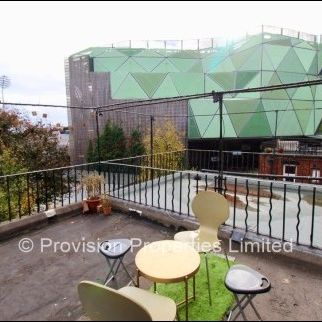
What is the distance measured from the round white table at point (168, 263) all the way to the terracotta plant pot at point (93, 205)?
2900 millimetres

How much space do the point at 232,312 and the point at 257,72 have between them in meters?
20.9

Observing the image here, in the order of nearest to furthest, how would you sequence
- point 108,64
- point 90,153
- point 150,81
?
point 150,81, point 108,64, point 90,153

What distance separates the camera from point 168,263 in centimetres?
270

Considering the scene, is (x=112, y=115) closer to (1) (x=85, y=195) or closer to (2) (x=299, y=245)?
(1) (x=85, y=195)

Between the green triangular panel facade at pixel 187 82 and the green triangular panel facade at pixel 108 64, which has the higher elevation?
the green triangular panel facade at pixel 108 64

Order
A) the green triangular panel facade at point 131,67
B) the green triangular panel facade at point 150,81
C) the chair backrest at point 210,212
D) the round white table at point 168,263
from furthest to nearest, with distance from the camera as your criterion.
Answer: the green triangular panel facade at point 131,67, the green triangular panel facade at point 150,81, the chair backrest at point 210,212, the round white table at point 168,263

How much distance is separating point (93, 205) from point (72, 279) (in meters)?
2.46

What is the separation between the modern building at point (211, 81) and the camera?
20734 mm

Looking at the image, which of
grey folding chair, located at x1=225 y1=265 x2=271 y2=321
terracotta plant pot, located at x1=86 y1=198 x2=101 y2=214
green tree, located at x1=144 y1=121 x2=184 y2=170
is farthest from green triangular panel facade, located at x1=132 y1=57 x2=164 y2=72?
grey folding chair, located at x1=225 y1=265 x2=271 y2=321

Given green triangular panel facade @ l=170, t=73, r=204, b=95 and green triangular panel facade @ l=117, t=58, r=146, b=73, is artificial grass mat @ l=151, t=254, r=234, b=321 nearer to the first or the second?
green triangular panel facade @ l=170, t=73, r=204, b=95

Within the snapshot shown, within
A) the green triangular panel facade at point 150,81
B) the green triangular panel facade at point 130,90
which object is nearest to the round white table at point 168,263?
the green triangular panel facade at point 150,81

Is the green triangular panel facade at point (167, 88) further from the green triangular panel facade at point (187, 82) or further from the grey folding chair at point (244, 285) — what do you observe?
the grey folding chair at point (244, 285)

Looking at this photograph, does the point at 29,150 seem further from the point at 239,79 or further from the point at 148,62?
the point at 239,79

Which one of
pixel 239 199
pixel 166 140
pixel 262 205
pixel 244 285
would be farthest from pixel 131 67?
pixel 244 285
